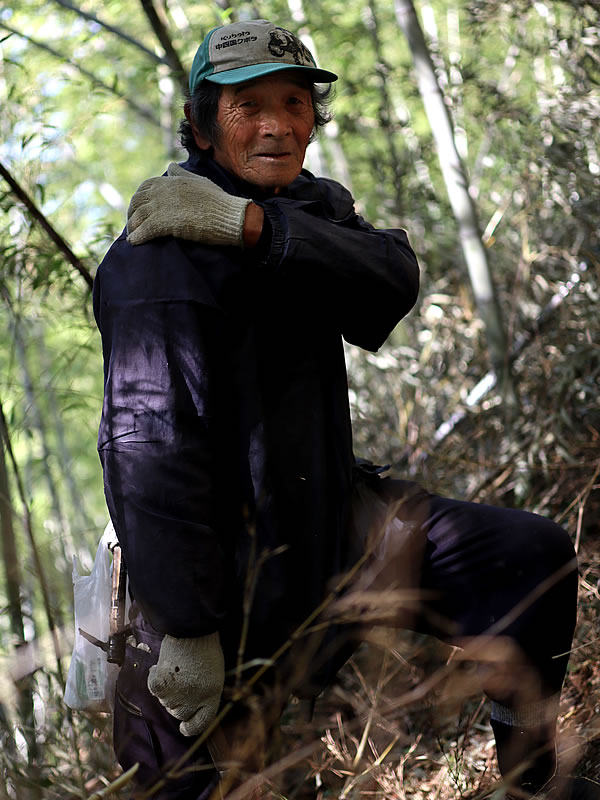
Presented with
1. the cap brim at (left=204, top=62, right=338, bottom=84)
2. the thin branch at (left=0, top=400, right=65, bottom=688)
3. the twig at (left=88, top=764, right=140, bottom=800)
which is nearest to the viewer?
the twig at (left=88, top=764, right=140, bottom=800)

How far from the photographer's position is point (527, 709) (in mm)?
2002

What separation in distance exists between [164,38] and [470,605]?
281 cm

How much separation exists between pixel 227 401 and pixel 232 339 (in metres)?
0.16

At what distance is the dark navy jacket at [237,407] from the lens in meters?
1.88

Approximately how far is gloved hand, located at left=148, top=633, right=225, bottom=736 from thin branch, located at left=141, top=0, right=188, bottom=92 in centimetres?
239

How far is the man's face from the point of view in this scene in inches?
84.8

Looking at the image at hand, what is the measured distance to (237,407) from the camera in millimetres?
2020

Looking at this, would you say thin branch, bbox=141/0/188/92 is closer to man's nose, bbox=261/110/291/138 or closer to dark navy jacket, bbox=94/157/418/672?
man's nose, bbox=261/110/291/138

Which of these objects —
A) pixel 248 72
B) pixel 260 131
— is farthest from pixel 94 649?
pixel 248 72

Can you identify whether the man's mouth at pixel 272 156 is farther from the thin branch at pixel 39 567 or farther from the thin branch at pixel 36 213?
the thin branch at pixel 39 567

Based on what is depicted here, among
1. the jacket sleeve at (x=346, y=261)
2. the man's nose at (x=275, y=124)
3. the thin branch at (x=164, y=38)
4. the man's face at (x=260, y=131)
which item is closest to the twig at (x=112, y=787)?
the jacket sleeve at (x=346, y=261)

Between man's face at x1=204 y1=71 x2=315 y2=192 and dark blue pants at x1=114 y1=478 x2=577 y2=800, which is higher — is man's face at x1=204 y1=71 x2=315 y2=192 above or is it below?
above

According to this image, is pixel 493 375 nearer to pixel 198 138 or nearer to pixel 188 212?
pixel 198 138

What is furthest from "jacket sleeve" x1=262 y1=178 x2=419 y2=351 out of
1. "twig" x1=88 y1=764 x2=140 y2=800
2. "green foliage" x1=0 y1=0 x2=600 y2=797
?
"twig" x1=88 y1=764 x2=140 y2=800
